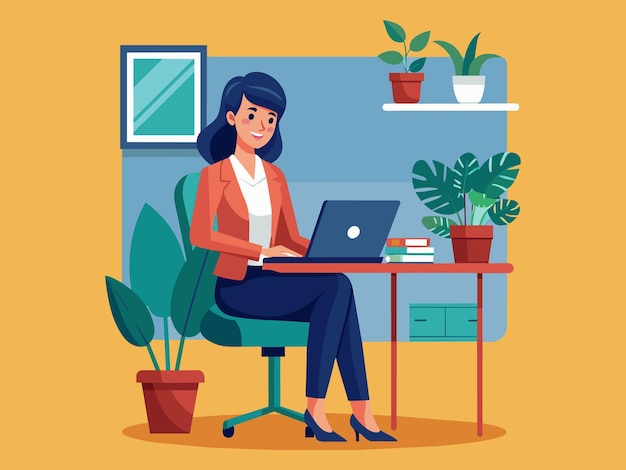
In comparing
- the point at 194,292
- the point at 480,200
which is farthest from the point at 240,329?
→ the point at 480,200

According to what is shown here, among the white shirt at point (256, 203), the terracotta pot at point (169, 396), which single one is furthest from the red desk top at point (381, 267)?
the terracotta pot at point (169, 396)

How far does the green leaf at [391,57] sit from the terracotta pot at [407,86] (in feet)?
0.25

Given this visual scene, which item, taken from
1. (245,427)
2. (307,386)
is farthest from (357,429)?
(245,427)

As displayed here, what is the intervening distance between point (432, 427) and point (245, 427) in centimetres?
102

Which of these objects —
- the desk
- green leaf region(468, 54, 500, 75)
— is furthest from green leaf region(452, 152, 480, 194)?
green leaf region(468, 54, 500, 75)

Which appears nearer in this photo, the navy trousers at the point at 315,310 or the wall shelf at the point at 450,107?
the navy trousers at the point at 315,310

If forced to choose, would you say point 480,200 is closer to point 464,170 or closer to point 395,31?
point 464,170

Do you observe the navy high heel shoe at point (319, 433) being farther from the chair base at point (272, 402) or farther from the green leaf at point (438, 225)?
the green leaf at point (438, 225)

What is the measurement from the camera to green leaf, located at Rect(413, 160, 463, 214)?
8180mm

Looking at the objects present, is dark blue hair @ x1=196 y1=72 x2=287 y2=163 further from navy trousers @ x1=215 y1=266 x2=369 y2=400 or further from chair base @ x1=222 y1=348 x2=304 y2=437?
chair base @ x1=222 y1=348 x2=304 y2=437

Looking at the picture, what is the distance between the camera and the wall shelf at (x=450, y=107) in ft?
28.1

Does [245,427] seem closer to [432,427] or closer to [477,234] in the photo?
[432,427]

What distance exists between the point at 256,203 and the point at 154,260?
0.63 meters

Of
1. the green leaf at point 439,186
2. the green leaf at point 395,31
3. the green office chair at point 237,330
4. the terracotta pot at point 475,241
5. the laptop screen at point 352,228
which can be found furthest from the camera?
the green leaf at point 395,31
